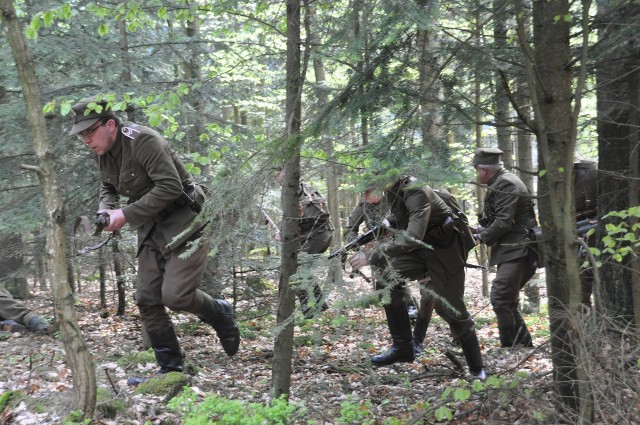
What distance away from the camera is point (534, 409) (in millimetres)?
3492

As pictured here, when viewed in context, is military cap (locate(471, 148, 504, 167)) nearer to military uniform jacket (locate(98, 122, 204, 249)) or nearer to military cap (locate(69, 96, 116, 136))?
military uniform jacket (locate(98, 122, 204, 249))

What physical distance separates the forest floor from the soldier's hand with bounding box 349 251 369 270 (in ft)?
1.36

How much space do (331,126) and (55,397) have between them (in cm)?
300

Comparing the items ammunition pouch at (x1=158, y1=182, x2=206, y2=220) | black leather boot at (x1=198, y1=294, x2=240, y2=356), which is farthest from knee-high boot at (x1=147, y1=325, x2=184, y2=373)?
ammunition pouch at (x1=158, y1=182, x2=206, y2=220)

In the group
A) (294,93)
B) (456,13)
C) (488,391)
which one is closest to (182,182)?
(294,93)

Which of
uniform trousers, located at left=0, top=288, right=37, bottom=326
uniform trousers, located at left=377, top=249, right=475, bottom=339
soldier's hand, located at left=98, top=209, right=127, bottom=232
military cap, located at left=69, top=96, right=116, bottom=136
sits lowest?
uniform trousers, located at left=0, top=288, right=37, bottom=326

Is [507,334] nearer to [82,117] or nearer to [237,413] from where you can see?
[237,413]

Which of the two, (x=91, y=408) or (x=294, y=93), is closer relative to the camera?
(x=91, y=408)

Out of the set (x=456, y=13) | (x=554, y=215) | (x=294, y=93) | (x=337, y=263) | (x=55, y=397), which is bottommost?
(x=55, y=397)

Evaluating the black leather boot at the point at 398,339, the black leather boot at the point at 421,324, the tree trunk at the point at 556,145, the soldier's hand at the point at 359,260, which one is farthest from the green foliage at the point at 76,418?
the black leather boot at the point at 421,324

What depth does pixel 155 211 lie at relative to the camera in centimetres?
515

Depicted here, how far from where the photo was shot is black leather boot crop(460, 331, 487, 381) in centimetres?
552

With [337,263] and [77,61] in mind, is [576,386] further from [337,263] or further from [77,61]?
[77,61]

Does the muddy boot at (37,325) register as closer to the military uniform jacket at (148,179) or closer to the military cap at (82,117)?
the military uniform jacket at (148,179)
